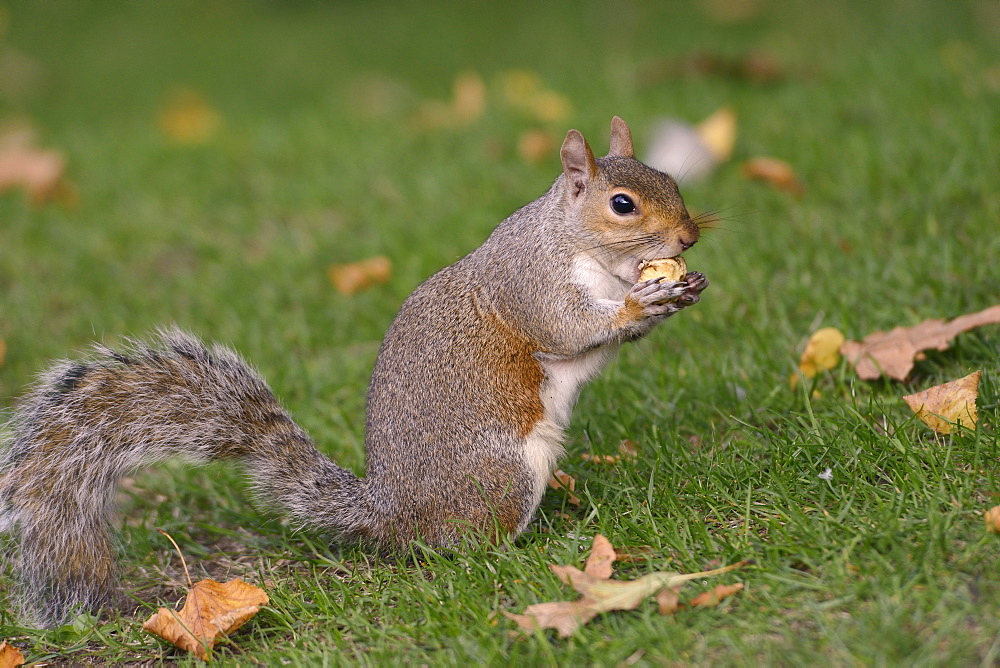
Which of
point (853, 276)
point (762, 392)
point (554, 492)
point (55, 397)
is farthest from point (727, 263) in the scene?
point (55, 397)

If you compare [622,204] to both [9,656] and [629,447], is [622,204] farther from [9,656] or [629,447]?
[9,656]

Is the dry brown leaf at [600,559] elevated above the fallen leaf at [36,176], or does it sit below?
below

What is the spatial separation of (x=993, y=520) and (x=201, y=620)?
1445 millimetres

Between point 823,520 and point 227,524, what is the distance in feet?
4.67

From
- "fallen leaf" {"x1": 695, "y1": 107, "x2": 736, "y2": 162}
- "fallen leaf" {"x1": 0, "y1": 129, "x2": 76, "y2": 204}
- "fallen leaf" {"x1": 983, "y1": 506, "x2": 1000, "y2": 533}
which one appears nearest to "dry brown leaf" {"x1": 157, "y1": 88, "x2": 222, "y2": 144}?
"fallen leaf" {"x1": 0, "y1": 129, "x2": 76, "y2": 204}

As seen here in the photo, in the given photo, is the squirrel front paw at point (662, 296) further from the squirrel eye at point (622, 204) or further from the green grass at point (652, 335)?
the green grass at point (652, 335)

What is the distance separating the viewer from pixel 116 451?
218 centimetres

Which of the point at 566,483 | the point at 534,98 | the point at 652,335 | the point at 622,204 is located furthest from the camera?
the point at 534,98

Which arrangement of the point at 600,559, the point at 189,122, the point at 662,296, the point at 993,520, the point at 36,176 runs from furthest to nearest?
the point at 189,122 → the point at 36,176 → the point at 662,296 → the point at 600,559 → the point at 993,520

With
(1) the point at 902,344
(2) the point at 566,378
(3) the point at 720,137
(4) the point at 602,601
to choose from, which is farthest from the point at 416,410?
(3) the point at 720,137

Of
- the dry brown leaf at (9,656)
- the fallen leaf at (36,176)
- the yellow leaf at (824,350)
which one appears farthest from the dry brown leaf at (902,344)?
the fallen leaf at (36,176)

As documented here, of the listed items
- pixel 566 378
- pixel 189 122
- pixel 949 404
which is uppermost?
pixel 189 122

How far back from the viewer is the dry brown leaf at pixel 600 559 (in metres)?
1.87

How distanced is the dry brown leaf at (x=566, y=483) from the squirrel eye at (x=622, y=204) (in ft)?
1.97
